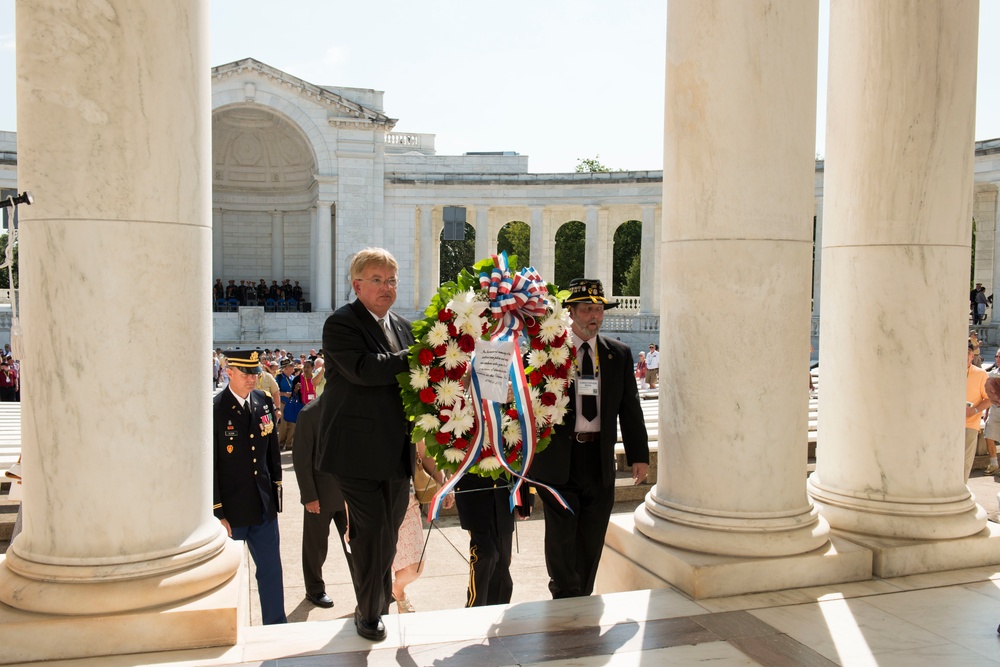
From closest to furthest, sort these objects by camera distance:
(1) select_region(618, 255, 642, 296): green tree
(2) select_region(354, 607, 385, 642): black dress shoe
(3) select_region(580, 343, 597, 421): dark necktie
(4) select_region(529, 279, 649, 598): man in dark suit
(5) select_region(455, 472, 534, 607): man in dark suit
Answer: (2) select_region(354, 607, 385, 642): black dress shoe, (4) select_region(529, 279, 649, 598): man in dark suit, (5) select_region(455, 472, 534, 607): man in dark suit, (3) select_region(580, 343, 597, 421): dark necktie, (1) select_region(618, 255, 642, 296): green tree

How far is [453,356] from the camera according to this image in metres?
8.47

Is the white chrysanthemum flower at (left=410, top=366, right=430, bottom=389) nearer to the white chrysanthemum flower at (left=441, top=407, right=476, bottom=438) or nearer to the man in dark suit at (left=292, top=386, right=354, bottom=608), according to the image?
the white chrysanthemum flower at (left=441, top=407, right=476, bottom=438)

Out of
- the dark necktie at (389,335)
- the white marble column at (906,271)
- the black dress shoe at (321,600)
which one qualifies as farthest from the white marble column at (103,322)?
the white marble column at (906,271)

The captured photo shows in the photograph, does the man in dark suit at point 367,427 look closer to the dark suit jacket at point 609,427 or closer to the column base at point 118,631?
the column base at point 118,631

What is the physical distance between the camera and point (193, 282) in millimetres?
8133

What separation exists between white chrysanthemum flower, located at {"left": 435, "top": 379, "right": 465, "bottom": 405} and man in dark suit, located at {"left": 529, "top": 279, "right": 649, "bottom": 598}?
5.06 feet

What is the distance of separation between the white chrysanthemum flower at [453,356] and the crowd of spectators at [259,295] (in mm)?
64775

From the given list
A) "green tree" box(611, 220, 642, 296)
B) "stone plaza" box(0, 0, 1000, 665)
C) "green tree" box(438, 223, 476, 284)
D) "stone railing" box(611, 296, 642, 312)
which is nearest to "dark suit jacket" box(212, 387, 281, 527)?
"stone plaza" box(0, 0, 1000, 665)

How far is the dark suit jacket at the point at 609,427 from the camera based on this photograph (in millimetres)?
9523

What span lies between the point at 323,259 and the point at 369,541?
61701mm

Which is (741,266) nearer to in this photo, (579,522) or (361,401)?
(579,522)

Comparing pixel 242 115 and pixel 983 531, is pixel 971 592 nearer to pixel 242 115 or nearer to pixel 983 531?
pixel 983 531

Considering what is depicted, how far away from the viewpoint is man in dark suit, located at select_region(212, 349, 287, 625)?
10.6 meters

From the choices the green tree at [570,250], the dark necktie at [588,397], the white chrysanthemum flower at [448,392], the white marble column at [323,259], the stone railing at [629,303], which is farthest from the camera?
the green tree at [570,250]
